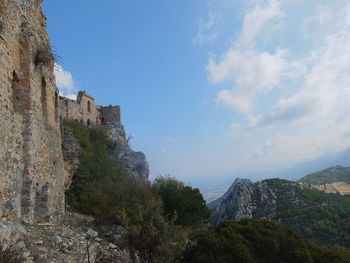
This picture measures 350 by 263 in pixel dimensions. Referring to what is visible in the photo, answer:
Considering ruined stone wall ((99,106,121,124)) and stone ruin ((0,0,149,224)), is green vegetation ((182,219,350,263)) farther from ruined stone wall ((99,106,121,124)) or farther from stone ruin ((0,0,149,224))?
ruined stone wall ((99,106,121,124))

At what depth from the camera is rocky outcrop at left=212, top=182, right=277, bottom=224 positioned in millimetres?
39350

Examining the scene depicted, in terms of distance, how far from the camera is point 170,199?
2086 cm

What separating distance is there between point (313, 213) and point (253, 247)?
36.6 meters

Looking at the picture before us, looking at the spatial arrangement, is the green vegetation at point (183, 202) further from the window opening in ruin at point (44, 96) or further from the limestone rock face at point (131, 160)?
the window opening in ruin at point (44, 96)

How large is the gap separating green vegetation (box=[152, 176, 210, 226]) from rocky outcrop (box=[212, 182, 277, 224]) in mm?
17638

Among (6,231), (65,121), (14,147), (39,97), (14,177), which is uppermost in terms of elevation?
(65,121)

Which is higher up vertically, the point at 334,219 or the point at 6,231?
the point at 6,231

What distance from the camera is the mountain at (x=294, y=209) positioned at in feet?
114

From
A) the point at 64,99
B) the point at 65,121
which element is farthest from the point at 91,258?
the point at 64,99

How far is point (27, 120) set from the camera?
8.65 m

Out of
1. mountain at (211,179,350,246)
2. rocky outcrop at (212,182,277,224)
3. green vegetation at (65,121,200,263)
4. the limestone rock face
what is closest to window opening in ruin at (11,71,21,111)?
green vegetation at (65,121,200,263)

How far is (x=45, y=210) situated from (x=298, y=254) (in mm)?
7908

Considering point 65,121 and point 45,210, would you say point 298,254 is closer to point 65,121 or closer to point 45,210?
point 45,210

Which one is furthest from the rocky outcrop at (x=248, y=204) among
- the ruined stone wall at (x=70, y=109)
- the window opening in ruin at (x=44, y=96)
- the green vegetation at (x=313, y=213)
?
the window opening in ruin at (x=44, y=96)
